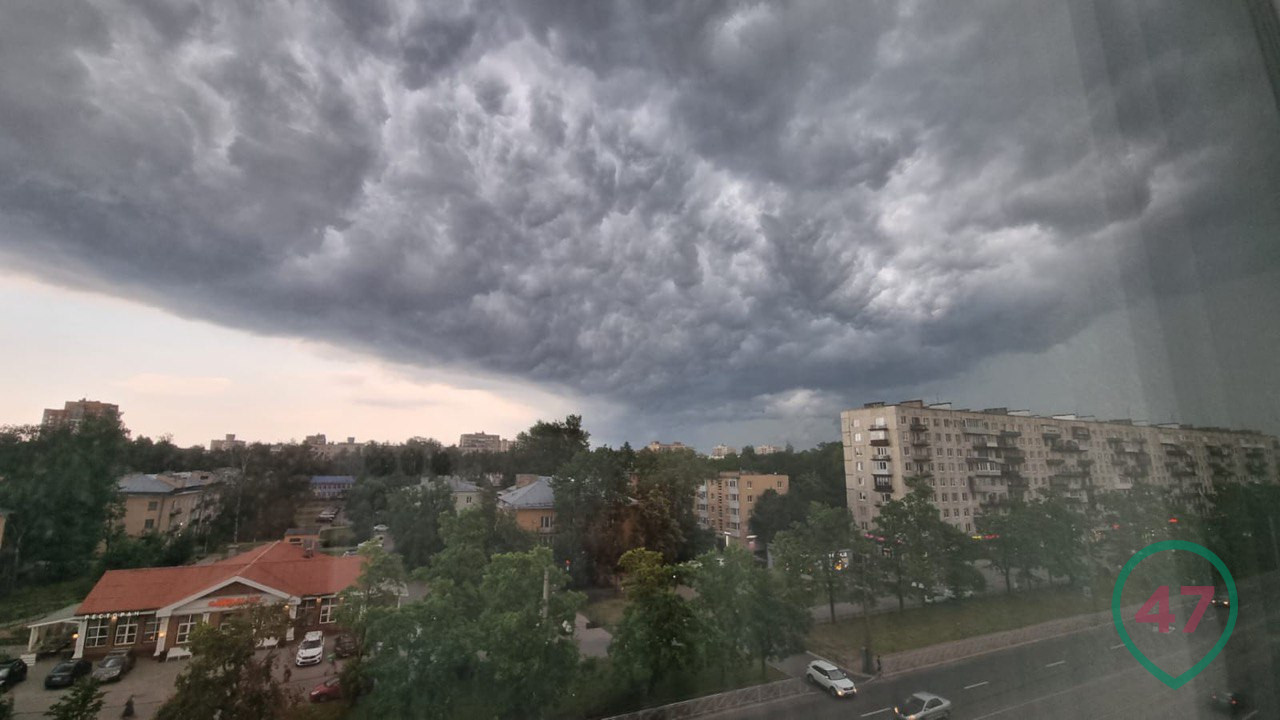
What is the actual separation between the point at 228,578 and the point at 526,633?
1.52 metres

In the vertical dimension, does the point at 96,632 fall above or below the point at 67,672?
above

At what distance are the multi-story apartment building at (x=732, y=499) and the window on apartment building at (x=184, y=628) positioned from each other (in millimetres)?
2756

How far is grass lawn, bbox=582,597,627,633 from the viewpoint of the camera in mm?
3225

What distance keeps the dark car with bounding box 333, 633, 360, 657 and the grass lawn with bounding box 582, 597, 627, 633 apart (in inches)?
51.4

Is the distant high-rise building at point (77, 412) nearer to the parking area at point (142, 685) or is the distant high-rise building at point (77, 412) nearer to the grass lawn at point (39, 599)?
the grass lawn at point (39, 599)

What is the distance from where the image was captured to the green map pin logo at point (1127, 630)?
A: 1533mm

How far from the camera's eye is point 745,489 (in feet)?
12.3

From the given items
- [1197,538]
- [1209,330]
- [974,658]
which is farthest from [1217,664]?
[974,658]

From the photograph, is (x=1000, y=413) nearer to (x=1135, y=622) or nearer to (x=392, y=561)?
(x=1135, y=622)

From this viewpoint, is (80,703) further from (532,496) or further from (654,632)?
(654,632)

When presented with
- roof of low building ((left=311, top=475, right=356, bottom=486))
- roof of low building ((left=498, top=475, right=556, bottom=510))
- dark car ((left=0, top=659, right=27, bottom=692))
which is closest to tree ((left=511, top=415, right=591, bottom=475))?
roof of low building ((left=498, top=475, right=556, bottom=510))

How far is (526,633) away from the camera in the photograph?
9.73 ft

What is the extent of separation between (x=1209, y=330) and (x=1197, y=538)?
76 cm

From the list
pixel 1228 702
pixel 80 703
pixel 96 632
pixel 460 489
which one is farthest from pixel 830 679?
pixel 96 632
